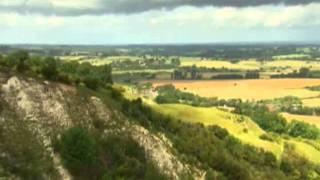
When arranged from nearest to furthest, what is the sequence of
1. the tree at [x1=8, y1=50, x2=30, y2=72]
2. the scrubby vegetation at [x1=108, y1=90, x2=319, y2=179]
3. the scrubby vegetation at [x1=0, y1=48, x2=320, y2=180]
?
the scrubby vegetation at [x1=0, y1=48, x2=320, y2=180], the tree at [x1=8, y1=50, x2=30, y2=72], the scrubby vegetation at [x1=108, y1=90, x2=319, y2=179]

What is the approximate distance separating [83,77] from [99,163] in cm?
2624

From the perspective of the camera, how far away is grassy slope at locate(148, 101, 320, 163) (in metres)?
123

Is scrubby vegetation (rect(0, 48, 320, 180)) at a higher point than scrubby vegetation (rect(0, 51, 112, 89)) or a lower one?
lower

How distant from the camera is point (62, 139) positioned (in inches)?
2496

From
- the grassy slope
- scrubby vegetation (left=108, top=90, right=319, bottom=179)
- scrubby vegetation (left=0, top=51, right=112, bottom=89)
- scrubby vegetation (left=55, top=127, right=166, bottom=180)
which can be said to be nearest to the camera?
scrubby vegetation (left=55, top=127, right=166, bottom=180)

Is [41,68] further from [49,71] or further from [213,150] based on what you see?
[213,150]

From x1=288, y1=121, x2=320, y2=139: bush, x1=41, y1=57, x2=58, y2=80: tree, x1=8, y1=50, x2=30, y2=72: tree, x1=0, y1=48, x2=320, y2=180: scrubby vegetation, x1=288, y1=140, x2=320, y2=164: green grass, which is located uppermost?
x1=8, y1=50, x2=30, y2=72: tree

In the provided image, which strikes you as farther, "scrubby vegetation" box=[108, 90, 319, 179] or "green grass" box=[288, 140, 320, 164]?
"green grass" box=[288, 140, 320, 164]

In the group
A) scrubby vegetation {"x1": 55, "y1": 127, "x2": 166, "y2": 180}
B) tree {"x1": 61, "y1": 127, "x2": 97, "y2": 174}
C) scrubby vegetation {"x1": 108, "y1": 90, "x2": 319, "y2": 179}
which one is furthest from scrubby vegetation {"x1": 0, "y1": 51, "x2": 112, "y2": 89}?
tree {"x1": 61, "y1": 127, "x2": 97, "y2": 174}

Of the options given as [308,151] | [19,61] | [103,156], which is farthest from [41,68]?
[308,151]

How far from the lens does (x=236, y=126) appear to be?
134m

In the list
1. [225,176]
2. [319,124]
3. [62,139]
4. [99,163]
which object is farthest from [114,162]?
[319,124]

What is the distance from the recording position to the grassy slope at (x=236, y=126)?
12296 centimetres

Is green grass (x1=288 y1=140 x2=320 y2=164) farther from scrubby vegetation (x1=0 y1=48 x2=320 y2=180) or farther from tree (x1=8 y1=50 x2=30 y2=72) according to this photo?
tree (x1=8 y1=50 x2=30 y2=72)
